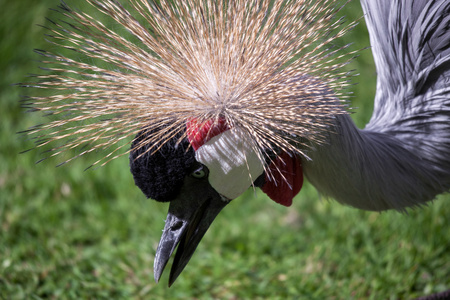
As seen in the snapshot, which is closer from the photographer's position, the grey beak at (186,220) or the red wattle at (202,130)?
the red wattle at (202,130)

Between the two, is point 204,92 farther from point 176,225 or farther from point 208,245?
point 208,245

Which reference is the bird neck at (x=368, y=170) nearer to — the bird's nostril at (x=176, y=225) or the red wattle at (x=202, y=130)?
the red wattle at (x=202, y=130)

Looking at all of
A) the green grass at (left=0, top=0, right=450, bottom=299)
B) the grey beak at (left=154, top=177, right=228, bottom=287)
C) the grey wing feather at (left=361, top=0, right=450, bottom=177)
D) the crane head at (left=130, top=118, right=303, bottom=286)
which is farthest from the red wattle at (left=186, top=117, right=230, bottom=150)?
the green grass at (left=0, top=0, right=450, bottom=299)

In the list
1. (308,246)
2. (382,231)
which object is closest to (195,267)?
(308,246)

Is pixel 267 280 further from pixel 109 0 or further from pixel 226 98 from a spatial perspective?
pixel 109 0

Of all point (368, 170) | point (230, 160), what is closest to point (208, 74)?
point (230, 160)

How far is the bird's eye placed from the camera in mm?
1250

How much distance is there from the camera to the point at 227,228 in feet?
7.87

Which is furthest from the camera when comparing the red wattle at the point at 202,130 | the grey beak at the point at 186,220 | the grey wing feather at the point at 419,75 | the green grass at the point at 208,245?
the green grass at the point at 208,245

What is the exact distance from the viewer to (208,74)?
48.4 inches

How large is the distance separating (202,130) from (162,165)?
0.13 metres

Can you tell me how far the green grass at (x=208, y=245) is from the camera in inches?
79.4

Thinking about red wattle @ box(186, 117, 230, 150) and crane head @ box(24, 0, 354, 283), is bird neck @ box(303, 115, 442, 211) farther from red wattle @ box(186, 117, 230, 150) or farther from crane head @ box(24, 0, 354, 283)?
red wattle @ box(186, 117, 230, 150)

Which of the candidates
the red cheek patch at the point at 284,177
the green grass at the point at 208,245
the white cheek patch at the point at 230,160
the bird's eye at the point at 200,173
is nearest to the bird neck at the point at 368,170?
the red cheek patch at the point at 284,177
